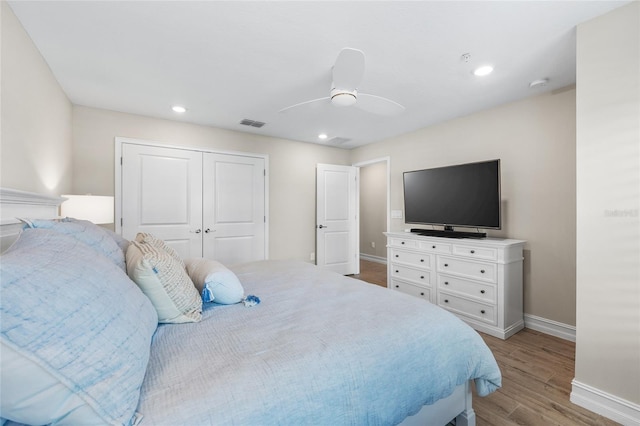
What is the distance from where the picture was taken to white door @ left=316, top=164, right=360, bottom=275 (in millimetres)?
5023

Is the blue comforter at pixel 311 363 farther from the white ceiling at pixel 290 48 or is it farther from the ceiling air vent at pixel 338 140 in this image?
the ceiling air vent at pixel 338 140

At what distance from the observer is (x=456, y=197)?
11.0 feet

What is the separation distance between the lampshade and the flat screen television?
3.62m

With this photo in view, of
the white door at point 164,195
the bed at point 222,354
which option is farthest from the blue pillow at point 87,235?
the white door at point 164,195

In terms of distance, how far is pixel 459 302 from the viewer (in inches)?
123

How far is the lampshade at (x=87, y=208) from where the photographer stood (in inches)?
97.0

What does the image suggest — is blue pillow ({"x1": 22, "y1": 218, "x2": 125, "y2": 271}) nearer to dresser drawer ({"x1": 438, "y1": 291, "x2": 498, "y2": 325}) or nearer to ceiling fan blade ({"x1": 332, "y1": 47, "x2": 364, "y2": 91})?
ceiling fan blade ({"x1": 332, "y1": 47, "x2": 364, "y2": 91})

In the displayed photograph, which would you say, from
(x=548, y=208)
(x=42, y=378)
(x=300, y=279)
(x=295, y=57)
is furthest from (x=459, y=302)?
(x=42, y=378)

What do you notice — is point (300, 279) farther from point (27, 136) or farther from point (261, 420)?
point (27, 136)

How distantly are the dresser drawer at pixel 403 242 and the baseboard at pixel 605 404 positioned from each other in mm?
1967

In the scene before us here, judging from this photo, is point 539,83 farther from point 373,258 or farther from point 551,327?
point 373,258

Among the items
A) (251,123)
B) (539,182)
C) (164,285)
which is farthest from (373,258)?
(164,285)

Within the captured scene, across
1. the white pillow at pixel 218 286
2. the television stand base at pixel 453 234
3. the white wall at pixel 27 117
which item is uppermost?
the white wall at pixel 27 117

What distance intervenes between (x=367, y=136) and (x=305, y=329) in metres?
3.91
